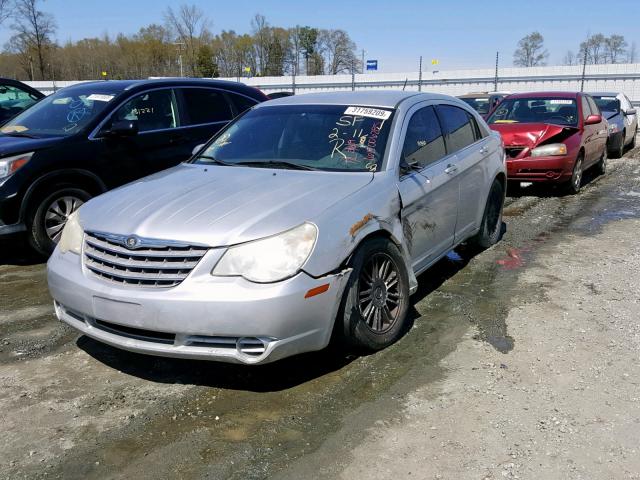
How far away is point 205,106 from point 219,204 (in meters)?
4.14

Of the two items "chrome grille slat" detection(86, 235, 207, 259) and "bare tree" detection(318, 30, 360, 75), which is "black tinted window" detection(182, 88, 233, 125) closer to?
"chrome grille slat" detection(86, 235, 207, 259)

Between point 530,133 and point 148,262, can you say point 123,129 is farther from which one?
point 530,133

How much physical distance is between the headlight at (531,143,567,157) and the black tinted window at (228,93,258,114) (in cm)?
448

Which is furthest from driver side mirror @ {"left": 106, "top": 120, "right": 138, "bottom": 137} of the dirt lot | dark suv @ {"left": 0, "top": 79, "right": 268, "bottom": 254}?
the dirt lot

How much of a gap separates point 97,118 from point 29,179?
1.02 meters

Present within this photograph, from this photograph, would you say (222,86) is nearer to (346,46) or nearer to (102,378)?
(102,378)

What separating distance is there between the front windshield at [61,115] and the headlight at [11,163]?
0.58 m

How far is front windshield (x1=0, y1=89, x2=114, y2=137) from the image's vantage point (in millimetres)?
Answer: 6379

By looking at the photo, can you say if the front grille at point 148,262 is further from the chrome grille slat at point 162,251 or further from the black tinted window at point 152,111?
the black tinted window at point 152,111

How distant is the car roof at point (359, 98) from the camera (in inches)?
184

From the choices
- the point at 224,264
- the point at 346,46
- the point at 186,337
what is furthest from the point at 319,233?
the point at 346,46

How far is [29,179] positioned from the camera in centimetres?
575

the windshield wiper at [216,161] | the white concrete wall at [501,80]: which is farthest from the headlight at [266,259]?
the white concrete wall at [501,80]

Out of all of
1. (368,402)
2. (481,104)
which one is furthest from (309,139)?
(481,104)
